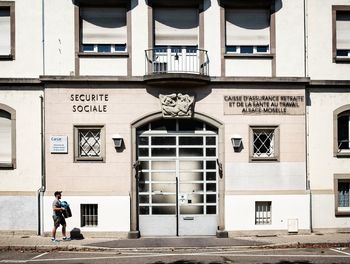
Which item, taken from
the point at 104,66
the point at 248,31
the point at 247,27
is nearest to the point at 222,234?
the point at 104,66

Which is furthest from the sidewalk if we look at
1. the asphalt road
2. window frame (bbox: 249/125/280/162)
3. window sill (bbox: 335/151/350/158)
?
window sill (bbox: 335/151/350/158)

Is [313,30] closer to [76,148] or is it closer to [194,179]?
[194,179]

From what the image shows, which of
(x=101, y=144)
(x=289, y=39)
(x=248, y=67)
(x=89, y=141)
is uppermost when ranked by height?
(x=289, y=39)

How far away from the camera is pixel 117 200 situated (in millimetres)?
17656

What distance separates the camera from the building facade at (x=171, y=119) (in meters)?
17.8

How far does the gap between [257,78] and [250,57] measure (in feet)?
2.60

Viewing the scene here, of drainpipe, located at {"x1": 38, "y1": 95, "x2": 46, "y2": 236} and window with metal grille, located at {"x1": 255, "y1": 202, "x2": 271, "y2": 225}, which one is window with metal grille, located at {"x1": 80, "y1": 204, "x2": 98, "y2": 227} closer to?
drainpipe, located at {"x1": 38, "y1": 95, "x2": 46, "y2": 236}

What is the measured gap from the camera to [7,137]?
18234 mm

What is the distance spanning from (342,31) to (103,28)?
8.46m

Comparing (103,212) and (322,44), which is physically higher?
(322,44)

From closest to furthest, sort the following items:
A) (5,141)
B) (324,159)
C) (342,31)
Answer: (5,141)
(324,159)
(342,31)

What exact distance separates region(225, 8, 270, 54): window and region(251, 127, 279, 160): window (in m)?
2.75

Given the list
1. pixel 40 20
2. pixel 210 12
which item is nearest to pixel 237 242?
pixel 210 12

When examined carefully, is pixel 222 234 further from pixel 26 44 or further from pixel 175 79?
pixel 26 44
